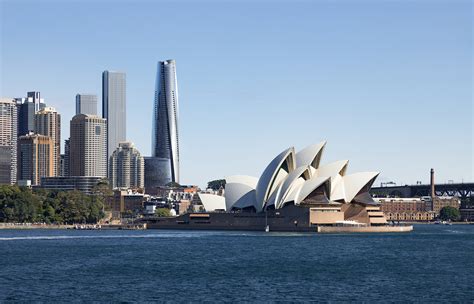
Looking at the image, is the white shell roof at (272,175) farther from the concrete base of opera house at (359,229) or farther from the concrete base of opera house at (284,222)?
the concrete base of opera house at (359,229)

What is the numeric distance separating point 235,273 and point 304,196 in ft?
200

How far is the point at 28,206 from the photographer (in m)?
142

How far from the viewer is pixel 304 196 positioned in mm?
114438

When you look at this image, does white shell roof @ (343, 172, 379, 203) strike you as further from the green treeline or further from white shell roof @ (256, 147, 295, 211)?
the green treeline

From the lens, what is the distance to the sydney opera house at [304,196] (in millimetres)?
114000

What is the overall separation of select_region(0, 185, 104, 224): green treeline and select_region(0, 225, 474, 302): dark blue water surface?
2362 inches

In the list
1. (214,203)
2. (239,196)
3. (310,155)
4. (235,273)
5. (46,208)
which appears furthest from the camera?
(46,208)

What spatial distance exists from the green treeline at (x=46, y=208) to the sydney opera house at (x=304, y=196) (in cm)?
3407

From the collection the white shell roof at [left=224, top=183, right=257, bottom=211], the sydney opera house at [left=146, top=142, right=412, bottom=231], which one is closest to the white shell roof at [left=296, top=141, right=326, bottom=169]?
the sydney opera house at [left=146, top=142, right=412, bottom=231]

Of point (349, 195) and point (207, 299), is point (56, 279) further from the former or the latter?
point (349, 195)

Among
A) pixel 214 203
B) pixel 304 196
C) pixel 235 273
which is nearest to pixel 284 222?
pixel 304 196

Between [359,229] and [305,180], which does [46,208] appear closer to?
[305,180]

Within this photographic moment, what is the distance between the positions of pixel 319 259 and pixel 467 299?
959 inches

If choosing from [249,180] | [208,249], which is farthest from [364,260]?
[249,180]
